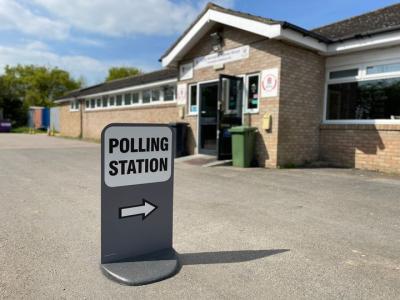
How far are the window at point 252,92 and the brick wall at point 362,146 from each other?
2.27 m

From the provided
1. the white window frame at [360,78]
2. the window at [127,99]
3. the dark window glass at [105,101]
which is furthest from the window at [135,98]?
the white window frame at [360,78]

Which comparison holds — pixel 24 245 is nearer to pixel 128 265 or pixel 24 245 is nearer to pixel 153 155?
pixel 128 265

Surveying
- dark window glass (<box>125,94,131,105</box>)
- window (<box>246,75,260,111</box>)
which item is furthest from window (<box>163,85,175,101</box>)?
window (<box>246,75,260,111</box>)

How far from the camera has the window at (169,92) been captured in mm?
14159

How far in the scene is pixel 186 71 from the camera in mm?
11406

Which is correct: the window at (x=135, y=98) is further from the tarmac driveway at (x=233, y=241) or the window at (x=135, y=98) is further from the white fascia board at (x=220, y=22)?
the tarmac driveway at (x=233, y=241)

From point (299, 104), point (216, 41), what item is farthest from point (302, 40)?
point (216, 41)

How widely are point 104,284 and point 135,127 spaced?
1.31 m

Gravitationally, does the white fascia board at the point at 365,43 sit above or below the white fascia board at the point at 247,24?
below

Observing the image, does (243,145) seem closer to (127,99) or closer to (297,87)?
(297,87)

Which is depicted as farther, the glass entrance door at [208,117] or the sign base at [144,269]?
the glass entrance door at [208,117]

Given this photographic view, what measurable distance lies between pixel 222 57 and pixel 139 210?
8.16 metres

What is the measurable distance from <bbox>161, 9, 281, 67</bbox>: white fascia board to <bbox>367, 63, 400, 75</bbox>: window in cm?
285

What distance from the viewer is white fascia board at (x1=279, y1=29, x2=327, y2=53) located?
8.01 metres
